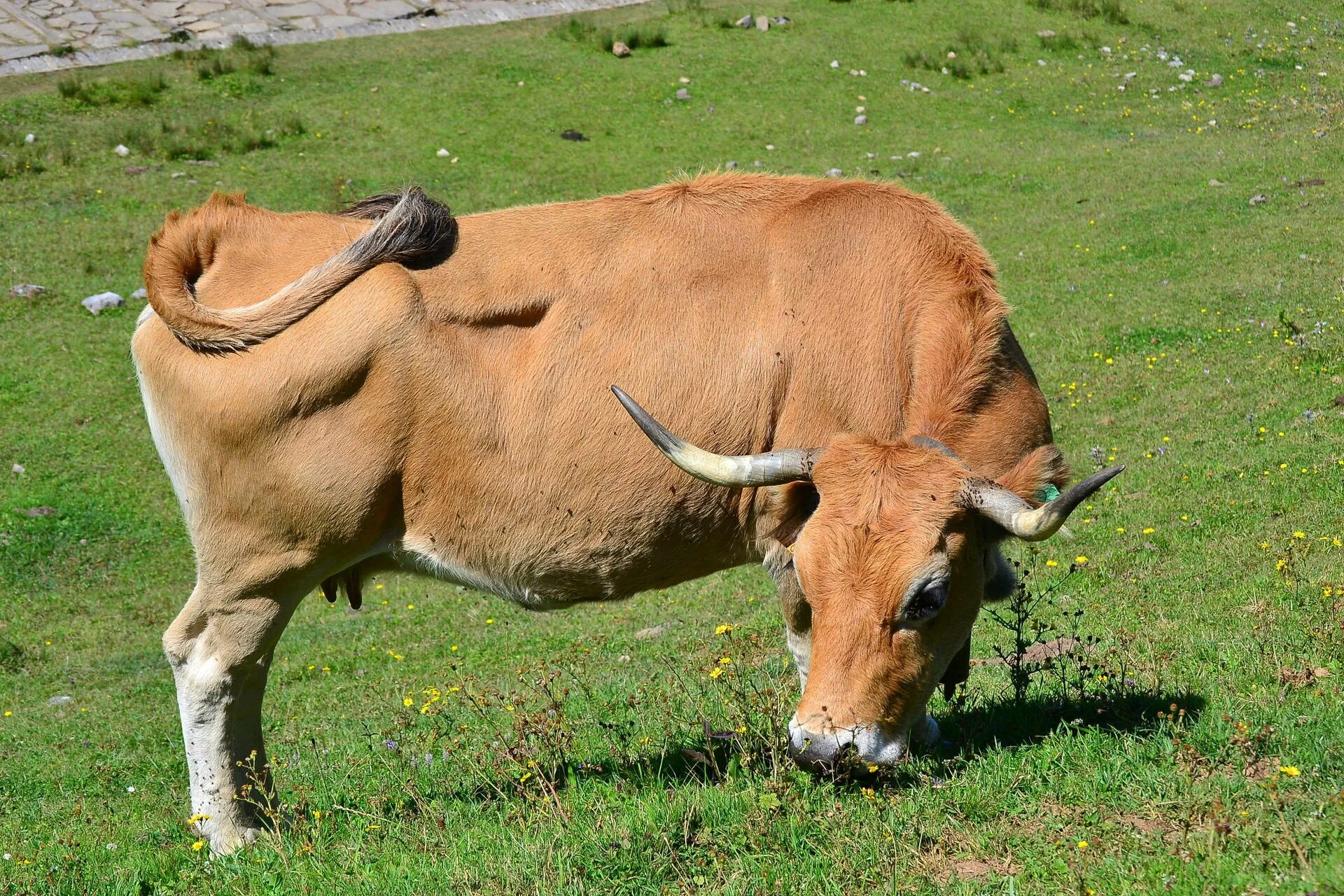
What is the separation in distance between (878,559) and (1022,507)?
682mm

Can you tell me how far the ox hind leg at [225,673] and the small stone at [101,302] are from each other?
1194 cm

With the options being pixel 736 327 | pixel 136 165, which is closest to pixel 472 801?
pixel 736 327

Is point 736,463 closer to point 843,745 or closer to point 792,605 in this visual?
point 792,605

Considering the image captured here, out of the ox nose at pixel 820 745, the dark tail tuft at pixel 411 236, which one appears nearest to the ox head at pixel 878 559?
the ox nose at pixel 820 745

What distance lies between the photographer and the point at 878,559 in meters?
5.55

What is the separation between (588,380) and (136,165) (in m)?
16.9

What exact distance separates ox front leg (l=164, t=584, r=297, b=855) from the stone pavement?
2067cm

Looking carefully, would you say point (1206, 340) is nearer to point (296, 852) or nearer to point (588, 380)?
point (588, 380)

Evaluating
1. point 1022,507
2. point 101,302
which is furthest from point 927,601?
point 101,302

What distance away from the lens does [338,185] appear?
20500 millimetres

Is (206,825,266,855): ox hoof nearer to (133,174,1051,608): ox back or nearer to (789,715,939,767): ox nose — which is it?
(133,174,1051,608): ox back

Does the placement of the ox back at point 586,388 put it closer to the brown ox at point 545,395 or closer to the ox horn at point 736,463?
the brown ox at point 545,395

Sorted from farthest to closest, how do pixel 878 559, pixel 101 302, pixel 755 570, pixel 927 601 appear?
pixel 101 302, pixel 755 570, pixel 927 601, pixel 878 559

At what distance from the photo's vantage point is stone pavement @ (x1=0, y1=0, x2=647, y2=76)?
24812mm
